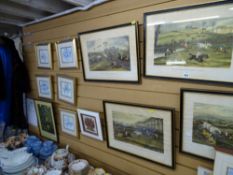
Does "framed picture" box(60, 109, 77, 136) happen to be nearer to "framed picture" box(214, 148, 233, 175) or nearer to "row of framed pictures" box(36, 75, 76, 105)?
"row of framed pictures" box(36, 75, 76, 105)

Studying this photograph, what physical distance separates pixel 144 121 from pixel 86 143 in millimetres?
638

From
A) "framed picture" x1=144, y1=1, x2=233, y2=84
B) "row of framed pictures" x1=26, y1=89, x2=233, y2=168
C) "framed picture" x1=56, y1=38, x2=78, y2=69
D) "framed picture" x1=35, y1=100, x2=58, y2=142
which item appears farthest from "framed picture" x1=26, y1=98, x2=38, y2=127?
"framed picture" x1=144, y1=1, x2=233, y2=84

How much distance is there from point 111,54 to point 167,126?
57 cm

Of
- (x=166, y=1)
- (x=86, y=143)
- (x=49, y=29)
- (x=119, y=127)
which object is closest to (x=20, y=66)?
(x=49, y=29)

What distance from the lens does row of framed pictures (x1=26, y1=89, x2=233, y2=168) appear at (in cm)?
91

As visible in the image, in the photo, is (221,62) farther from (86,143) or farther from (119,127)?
(86,143)

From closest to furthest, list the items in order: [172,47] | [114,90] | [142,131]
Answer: [172,47] < [142,131] < [114,90]

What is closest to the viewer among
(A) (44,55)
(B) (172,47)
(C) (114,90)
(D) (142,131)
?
(B) (172,47)

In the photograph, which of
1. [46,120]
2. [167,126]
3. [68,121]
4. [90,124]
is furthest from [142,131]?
[46,120]

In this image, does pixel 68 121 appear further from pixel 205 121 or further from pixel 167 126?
pixel 205 121

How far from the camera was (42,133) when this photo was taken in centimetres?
201

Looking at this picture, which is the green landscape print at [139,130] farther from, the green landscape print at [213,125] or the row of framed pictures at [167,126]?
the green landscape print at [213,125]

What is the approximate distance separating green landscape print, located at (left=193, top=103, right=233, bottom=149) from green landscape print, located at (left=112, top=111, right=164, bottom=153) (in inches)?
8.0

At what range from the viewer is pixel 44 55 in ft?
5.87
